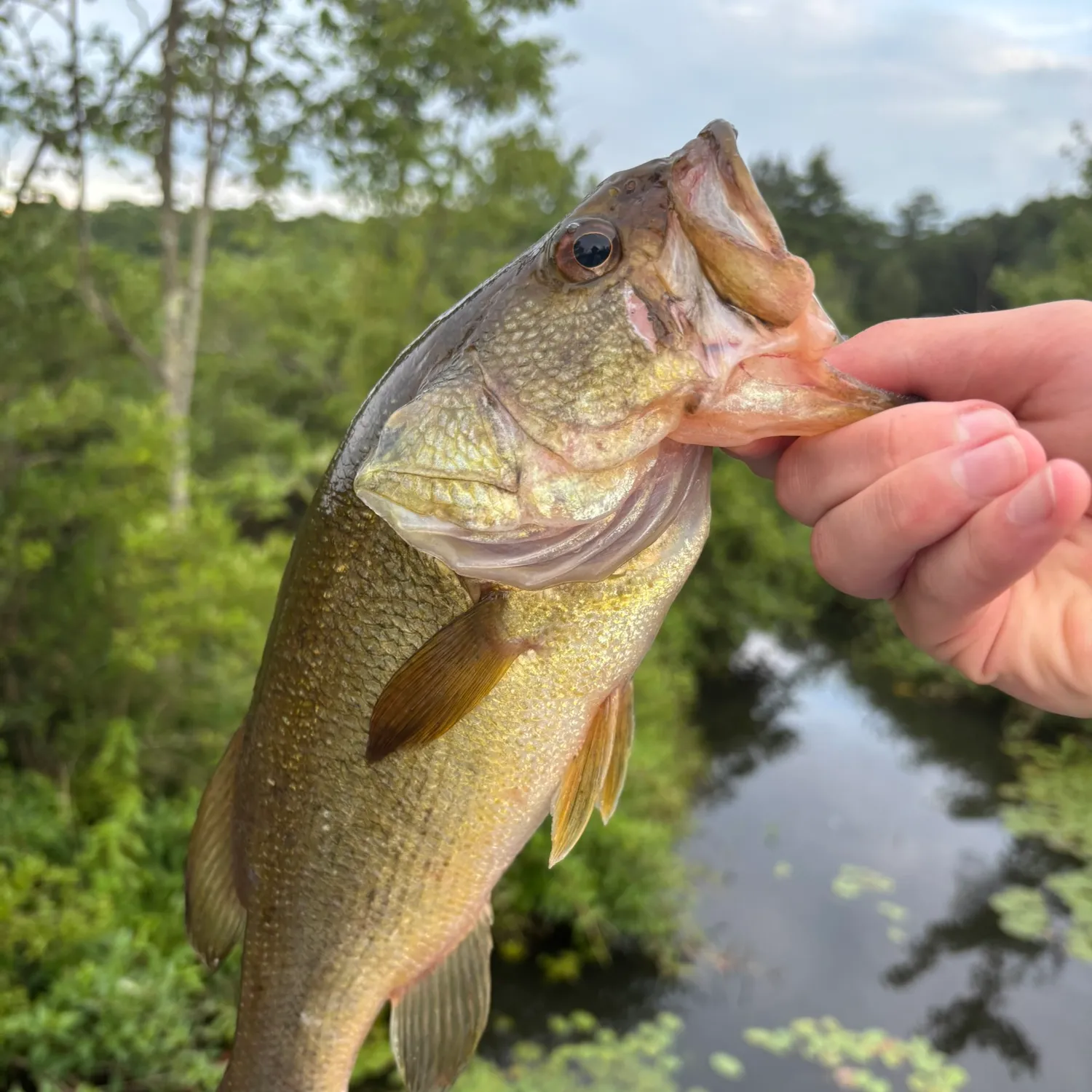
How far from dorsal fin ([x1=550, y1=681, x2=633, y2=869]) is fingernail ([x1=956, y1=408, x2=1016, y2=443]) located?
610mm

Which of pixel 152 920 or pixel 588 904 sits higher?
pixel 152 920

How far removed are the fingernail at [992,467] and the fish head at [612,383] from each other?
0.49 ft

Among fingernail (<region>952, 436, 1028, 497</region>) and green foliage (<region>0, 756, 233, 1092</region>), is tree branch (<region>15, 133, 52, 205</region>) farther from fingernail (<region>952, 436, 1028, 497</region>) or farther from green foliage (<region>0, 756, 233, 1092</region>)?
fingernail (<region>952, 436, 1028, 497</region>)

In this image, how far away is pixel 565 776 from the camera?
4.20 feet

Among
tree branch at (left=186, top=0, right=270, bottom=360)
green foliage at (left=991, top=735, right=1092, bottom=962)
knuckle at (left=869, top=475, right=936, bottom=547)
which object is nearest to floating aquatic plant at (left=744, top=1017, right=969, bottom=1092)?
green foliage at (left=991, top=735, right=1092, bottom=962)

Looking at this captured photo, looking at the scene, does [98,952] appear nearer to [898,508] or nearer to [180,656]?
[180,656]

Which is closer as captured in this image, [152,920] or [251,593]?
[152,920]

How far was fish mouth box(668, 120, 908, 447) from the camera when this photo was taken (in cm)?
100

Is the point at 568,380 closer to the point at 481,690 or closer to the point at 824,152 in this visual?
the point at 481,690

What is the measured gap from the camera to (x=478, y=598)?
117cm

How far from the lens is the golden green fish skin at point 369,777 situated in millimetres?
1189

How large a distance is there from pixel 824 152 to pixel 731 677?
17266 millimetres

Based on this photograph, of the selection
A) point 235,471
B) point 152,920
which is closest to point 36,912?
point 152,920

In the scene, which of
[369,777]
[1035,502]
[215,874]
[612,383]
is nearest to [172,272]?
[215,874]
